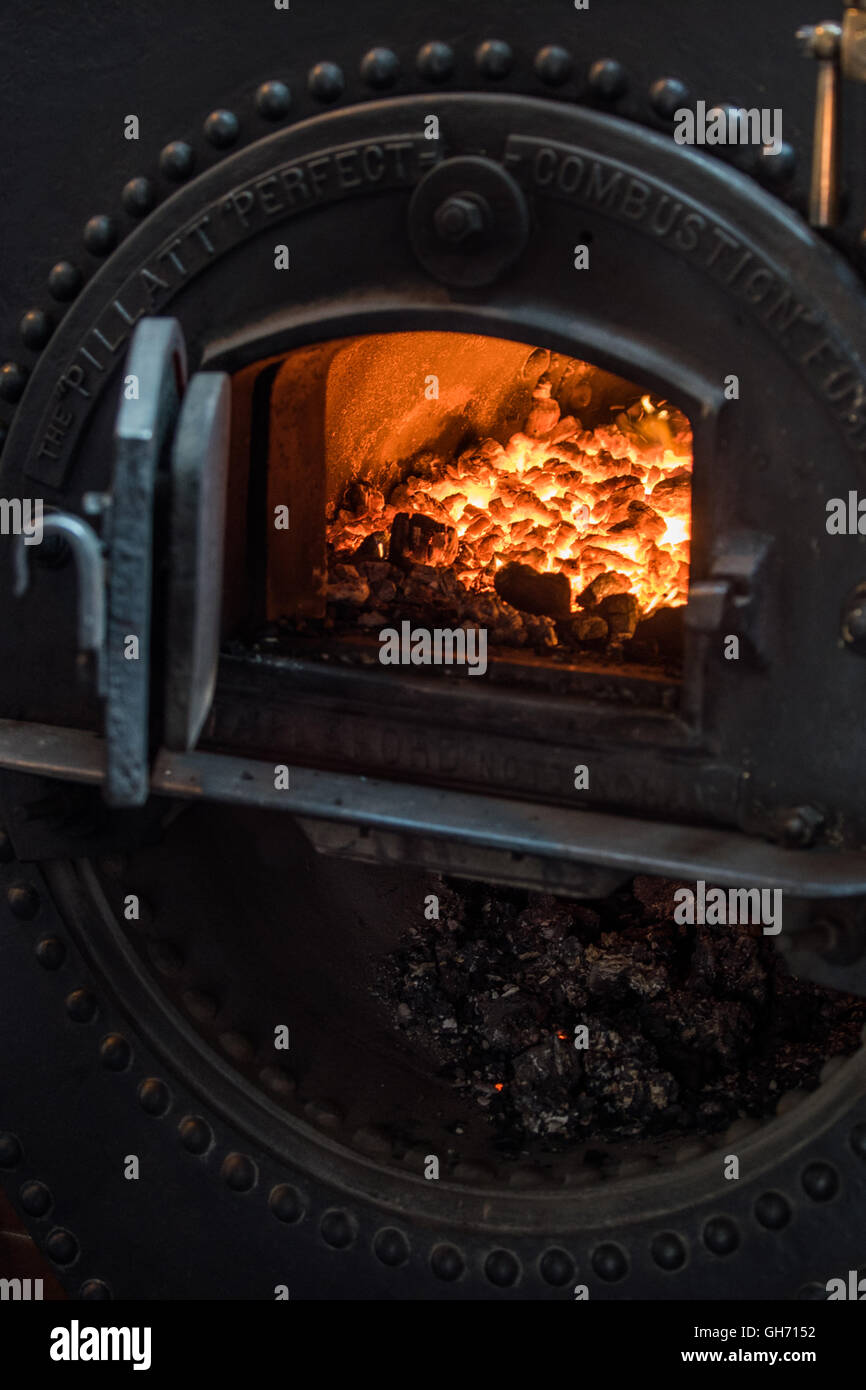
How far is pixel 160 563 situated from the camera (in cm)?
134

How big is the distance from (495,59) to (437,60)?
60 millimetres

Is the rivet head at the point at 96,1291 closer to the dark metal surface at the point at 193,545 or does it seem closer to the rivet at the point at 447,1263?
the rivet at the point at 447,1263

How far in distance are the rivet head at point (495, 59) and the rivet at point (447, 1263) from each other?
1309 millimetres

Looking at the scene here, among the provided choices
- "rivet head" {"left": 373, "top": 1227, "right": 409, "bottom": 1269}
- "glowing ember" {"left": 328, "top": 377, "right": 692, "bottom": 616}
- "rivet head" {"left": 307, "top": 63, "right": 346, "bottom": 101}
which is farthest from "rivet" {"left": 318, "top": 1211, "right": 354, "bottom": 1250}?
"rivet head" {"left": 307, "top": 63, "right": 346, "bottom": 101}

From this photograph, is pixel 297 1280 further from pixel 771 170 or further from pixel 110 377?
pixel 771 170

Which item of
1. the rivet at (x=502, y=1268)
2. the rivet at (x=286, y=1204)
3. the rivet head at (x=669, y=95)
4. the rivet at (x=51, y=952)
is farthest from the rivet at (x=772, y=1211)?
the rivet head at (x=669, y=95)

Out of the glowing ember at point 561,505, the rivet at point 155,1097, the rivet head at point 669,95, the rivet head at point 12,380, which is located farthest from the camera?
the glowing ember at point 561,505

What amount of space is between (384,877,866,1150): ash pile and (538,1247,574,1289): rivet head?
18 centimetres

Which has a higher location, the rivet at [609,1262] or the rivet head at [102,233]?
the rivet head at [102,233]

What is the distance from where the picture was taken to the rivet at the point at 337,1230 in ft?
5.73

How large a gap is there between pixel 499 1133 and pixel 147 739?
2.78 ft

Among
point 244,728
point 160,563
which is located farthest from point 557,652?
point 160,563

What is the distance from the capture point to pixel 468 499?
6.91ft

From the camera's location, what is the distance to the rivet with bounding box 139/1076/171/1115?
180cm
